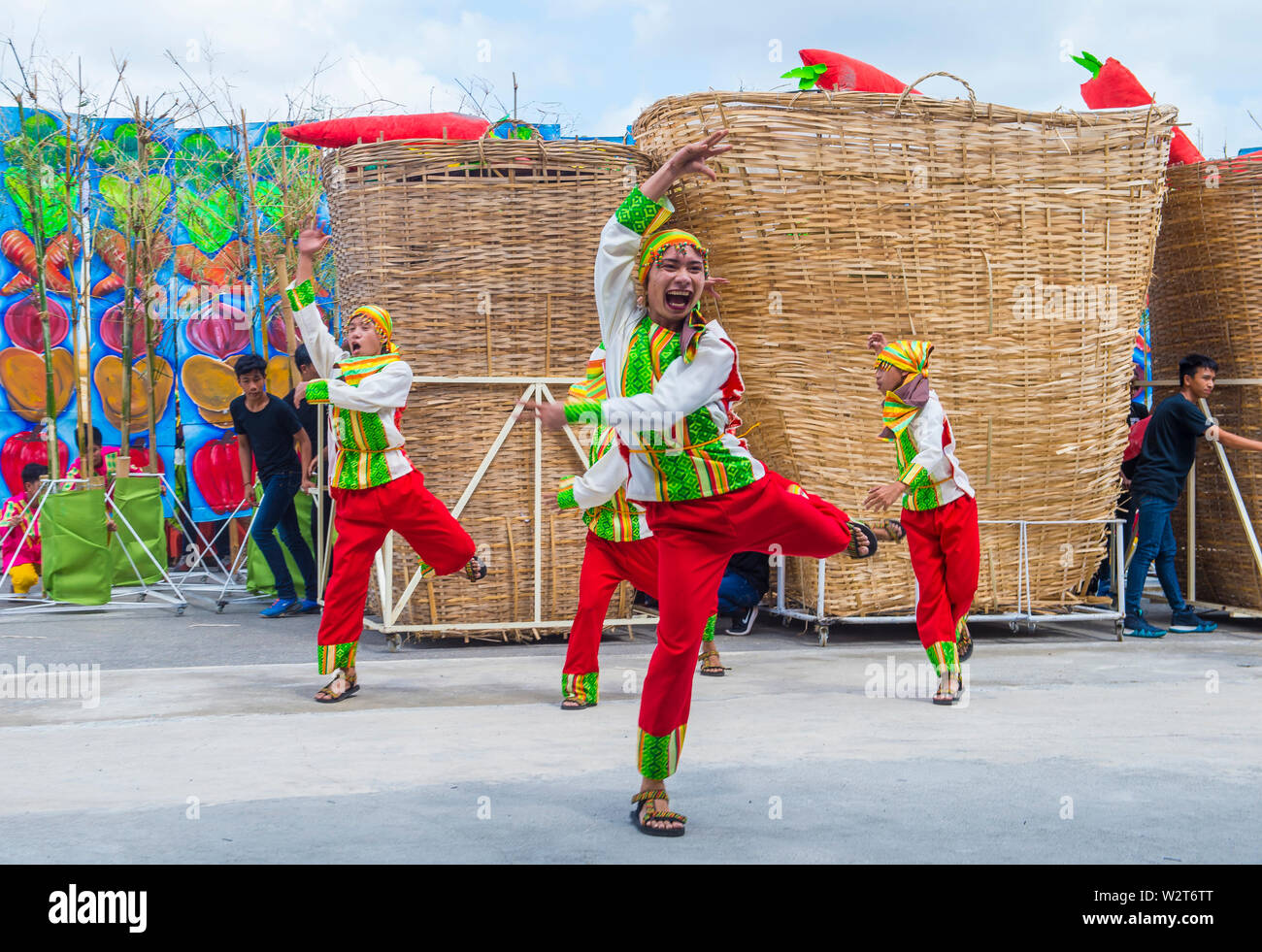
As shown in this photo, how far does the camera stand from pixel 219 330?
40.1ft

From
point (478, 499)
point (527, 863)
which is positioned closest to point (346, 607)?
point (478, 499)

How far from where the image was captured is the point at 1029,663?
6980 millimetres

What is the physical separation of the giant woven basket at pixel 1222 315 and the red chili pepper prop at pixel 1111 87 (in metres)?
0.50

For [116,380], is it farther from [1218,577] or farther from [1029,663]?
[1218,577]

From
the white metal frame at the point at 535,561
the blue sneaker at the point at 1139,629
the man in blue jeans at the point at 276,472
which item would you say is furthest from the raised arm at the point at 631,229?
the blue sneaker at the point at 1139,629

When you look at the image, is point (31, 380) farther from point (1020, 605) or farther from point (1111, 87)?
point (1111, 87)

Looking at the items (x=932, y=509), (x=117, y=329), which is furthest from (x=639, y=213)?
(x=117, y=329)

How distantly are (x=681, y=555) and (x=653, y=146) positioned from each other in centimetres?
489

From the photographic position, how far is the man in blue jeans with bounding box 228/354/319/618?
354 inches

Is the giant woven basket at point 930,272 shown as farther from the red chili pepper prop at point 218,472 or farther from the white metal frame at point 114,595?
the red chili pepper prop at point 218,472
